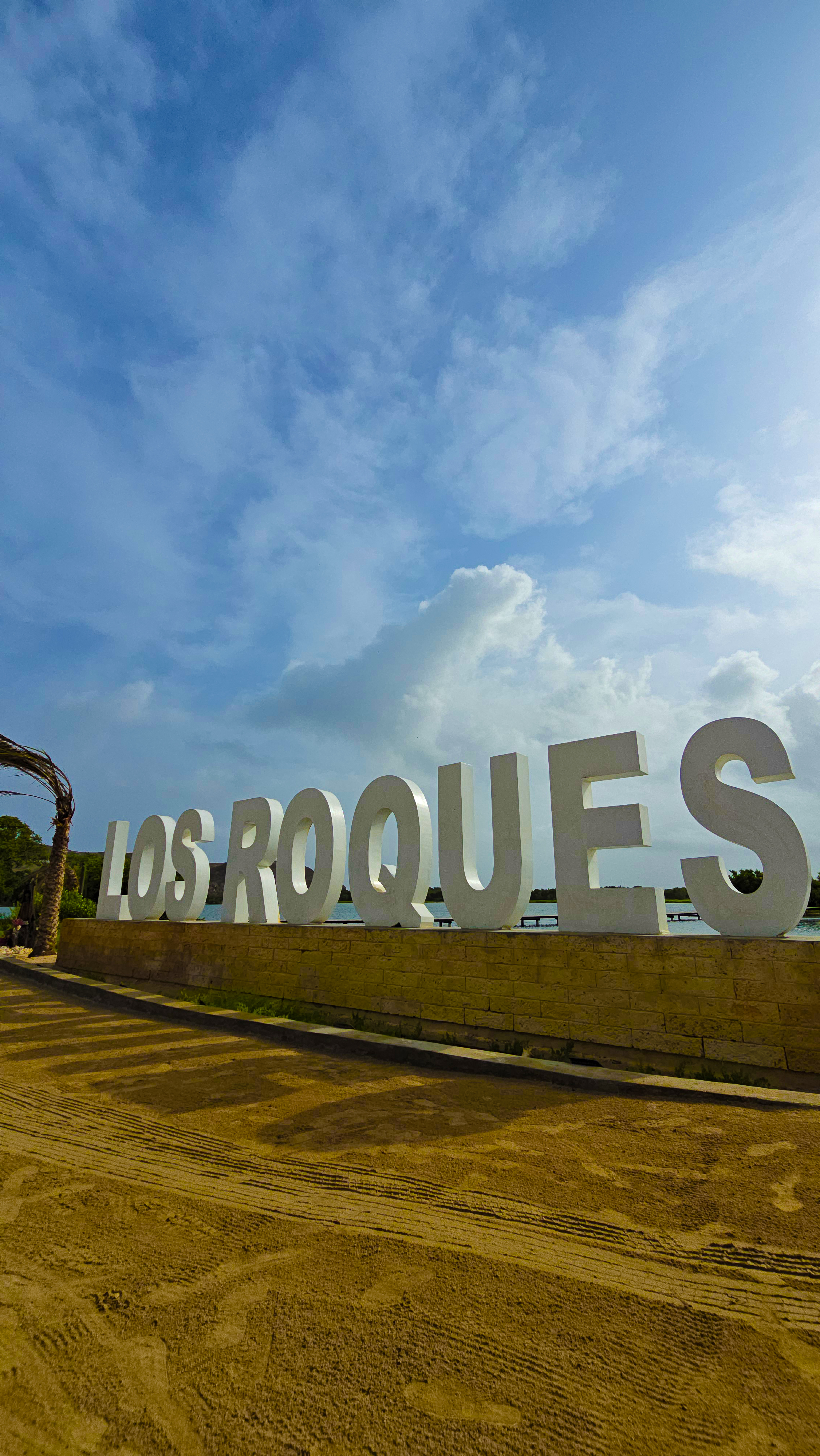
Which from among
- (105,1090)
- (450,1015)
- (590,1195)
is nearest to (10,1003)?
(105,1090)

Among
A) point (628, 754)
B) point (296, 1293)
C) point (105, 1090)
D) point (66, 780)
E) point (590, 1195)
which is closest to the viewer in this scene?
point (296, 1293)

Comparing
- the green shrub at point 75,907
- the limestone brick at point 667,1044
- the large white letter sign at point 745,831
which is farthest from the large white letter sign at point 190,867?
the green shrub at point 75,907

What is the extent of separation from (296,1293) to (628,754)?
20.4 feet

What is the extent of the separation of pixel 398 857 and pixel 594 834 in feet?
10.4

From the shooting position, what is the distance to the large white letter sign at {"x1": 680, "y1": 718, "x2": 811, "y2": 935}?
21.0ft

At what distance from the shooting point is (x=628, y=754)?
25.2 ft

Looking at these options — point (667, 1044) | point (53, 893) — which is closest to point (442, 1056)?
point (667, 1044)

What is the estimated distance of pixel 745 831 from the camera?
675 cm

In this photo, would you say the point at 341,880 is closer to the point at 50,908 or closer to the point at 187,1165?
the point at 187,1165

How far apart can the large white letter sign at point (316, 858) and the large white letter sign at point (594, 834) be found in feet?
13.2

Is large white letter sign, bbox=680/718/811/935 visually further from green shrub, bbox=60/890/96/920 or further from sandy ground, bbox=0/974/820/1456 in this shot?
green shrub, bbox=60/890/96/920

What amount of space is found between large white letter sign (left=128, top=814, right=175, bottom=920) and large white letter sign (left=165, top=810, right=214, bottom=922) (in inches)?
8.3

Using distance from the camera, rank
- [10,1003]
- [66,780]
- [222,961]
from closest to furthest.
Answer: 1. [10,1003]
2. [222,961]
3. [66,780]

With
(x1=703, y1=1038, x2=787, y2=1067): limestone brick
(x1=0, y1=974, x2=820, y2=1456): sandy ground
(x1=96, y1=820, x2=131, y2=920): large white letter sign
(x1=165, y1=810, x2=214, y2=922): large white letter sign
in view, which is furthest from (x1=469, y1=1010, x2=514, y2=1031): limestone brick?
(x1=96, y1=820, x2=131, y2=920): large white letter sign
